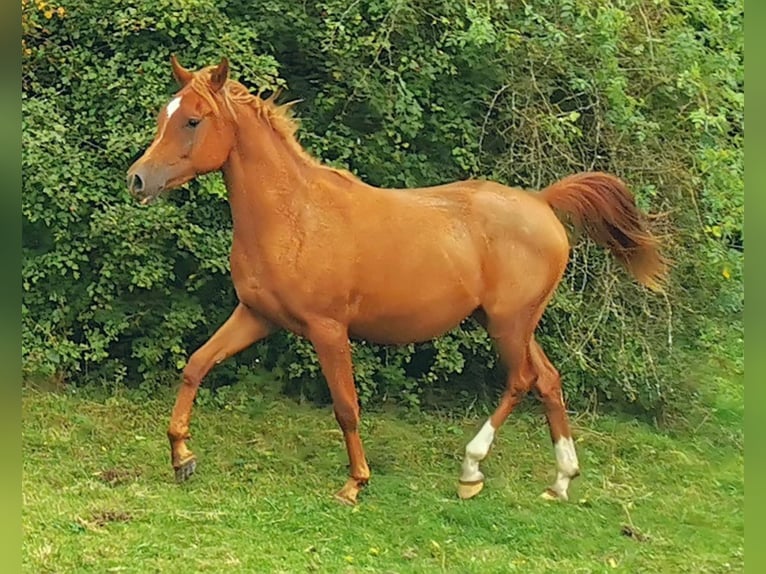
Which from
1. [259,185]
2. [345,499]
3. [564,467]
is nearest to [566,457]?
[564,467]

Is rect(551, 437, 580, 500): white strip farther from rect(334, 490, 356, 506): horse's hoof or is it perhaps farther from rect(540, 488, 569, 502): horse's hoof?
rect(334, 490, 356, 506): horse's hoof

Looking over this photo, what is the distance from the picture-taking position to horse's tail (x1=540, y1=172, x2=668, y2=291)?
507 centimetres

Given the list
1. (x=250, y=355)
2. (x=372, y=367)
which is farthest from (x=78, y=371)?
(x=372, y=367)

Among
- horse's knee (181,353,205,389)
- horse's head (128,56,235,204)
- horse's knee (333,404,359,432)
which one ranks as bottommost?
horse's knee (333,404,359,432)

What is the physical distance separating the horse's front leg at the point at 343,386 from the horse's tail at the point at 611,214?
4.61 feet

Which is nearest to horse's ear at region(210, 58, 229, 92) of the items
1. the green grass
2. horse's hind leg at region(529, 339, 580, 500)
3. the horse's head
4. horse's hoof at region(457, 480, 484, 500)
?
the horse's head

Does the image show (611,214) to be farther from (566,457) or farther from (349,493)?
(349,493)

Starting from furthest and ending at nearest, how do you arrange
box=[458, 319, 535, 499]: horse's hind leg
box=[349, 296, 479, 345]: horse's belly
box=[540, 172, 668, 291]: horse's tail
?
box=[540, 172, 668, 291]: horse's tail → box=[458, 319, 535, 499]: horse's hind leg → box=[349, 296, 479, 345]: horse's belly

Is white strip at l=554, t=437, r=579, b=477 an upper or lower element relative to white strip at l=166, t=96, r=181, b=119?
lower

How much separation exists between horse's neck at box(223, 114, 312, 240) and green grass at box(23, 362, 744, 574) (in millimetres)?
1319

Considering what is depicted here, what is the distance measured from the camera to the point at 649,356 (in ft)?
20.9

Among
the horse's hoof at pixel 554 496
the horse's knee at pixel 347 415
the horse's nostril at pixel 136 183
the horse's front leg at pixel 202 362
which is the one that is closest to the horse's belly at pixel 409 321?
the horse's knee at pixel 347 415

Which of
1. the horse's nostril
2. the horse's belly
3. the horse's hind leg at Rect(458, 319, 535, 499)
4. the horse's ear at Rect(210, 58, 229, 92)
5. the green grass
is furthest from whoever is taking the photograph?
the horse's hind leg at Rect(458, 319, 535, 499)

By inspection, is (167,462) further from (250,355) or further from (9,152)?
(9,152)
